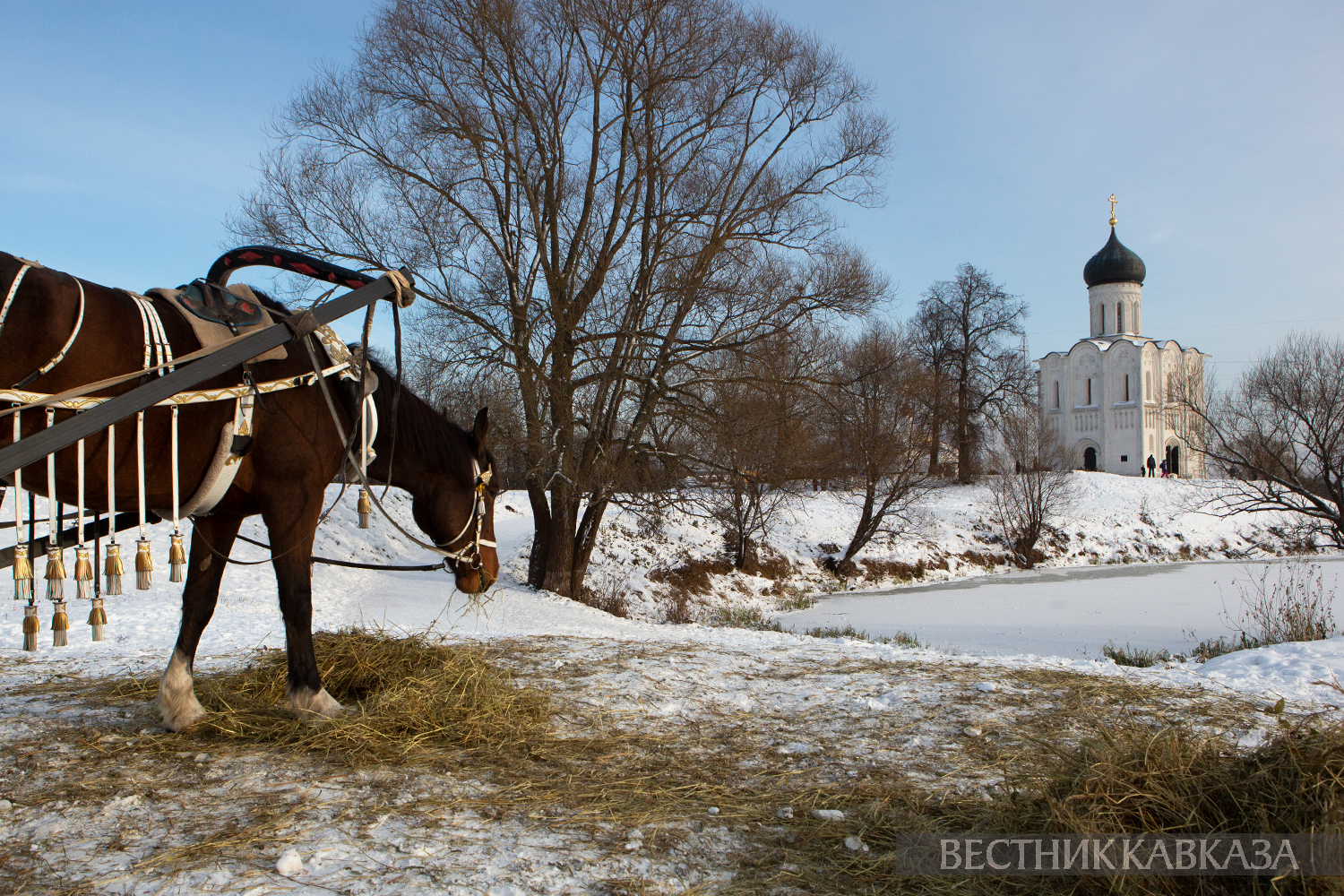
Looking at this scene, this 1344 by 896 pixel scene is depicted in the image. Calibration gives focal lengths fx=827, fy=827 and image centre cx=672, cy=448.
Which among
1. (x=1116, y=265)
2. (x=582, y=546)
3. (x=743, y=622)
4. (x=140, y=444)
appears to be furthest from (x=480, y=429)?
(x=1116, y=265)

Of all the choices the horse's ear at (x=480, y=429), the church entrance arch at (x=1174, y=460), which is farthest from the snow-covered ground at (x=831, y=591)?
the church entrance arch at (x=1174, y=460)

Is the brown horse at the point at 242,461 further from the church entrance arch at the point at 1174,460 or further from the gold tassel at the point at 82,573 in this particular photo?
the church entrance arch at the point at 1174,460

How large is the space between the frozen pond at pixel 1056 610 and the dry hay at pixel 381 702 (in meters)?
7.03

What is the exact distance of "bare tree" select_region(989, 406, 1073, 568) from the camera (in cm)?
2770

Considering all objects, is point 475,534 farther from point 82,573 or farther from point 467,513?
point 82,573

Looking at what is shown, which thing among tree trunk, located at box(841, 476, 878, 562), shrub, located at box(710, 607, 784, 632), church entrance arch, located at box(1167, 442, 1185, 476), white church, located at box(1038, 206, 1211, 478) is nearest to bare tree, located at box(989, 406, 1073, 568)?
tree trunk, located at box(841, 476, 878, 562)

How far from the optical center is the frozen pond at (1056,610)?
11.5 metres

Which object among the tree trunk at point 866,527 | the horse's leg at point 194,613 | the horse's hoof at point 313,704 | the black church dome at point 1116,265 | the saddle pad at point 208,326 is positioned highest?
the black church dome at point 1116,265

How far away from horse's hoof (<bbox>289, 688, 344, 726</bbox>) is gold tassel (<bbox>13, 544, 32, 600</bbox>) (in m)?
1.10

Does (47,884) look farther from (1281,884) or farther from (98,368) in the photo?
(1281,884)

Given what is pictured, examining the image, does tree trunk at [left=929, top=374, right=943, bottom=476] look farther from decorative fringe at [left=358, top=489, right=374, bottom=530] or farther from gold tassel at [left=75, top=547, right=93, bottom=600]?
gold tassel at [left=75, top=547, right=93, bottom=600]

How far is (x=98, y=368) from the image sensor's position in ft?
9.34

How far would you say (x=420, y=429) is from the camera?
4.27m

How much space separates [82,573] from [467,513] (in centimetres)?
183
